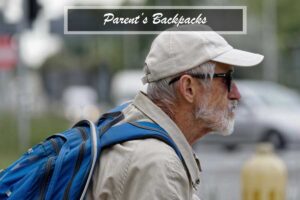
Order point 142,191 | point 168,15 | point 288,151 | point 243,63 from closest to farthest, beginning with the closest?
point 142,191 < point 243,63 < point 168,15 < point 288,151

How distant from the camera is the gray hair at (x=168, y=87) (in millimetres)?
2574

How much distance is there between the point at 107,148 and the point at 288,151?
18.4 metres

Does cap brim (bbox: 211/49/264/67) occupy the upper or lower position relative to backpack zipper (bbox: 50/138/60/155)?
upper

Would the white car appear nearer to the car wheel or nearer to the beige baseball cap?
the car wheel

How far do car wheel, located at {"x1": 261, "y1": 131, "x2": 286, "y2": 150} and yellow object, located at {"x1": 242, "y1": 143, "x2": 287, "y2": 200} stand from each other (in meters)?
14.1

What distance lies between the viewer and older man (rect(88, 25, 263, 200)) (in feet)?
→ 7.77

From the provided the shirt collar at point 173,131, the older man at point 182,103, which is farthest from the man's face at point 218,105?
the shirt collar at point 173,131

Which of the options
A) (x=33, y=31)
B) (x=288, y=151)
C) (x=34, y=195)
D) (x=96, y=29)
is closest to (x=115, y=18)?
(x=96, y=29)

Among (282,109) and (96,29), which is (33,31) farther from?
(282,109)

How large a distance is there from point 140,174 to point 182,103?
361 mm

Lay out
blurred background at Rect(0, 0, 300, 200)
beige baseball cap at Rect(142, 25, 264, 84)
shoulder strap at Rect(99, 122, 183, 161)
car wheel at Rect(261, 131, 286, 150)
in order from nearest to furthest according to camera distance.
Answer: shoulder strap at Rect(99, 122, 183, 161), beige baseball cap at Rect(142, 25, 264, 84), blurred background at Rect(0, 0, 300, 200), car wheel at Rect(261, 131, 286, 150)

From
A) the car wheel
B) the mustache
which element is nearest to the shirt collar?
the mustache

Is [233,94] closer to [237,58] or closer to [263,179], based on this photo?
[237,58]

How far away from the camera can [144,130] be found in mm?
2445
